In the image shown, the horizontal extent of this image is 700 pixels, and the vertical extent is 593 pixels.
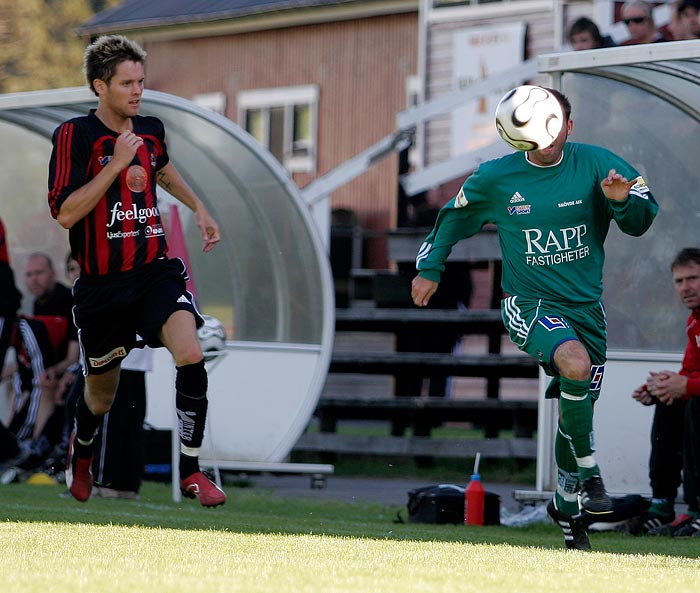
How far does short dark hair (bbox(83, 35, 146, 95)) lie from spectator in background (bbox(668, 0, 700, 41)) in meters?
6.04

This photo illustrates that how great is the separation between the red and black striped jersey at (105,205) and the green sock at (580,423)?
95.3 inches

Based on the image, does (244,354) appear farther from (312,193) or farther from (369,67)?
(369,67)

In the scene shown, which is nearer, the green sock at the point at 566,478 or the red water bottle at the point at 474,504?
the green sock at the point at 566,478

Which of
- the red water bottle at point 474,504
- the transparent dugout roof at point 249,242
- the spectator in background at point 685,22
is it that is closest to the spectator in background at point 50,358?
the transparent dugout roof at point 249,242

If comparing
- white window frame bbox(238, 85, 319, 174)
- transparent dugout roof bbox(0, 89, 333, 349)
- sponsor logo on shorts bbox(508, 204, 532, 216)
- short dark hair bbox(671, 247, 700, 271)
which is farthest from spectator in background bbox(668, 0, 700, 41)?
white window frame bbox(238, 85, 319, 174)

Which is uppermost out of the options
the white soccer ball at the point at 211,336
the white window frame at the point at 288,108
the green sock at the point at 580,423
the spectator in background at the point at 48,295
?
the white window frame at the point at 288,108

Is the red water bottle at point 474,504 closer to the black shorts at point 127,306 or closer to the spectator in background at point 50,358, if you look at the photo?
the black shorts at point 127,306

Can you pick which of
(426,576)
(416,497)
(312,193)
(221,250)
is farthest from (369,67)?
(426,576)

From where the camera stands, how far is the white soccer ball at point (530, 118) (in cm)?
746

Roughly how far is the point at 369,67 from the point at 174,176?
70.9ft

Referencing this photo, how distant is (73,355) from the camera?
45.0ft

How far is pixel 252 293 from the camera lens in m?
14.3

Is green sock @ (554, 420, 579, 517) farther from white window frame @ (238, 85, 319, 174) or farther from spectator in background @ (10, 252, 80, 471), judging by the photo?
white window frame @ (238, 85, 319, 174)

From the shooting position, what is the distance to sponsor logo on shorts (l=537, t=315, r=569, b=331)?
747 centimetres
